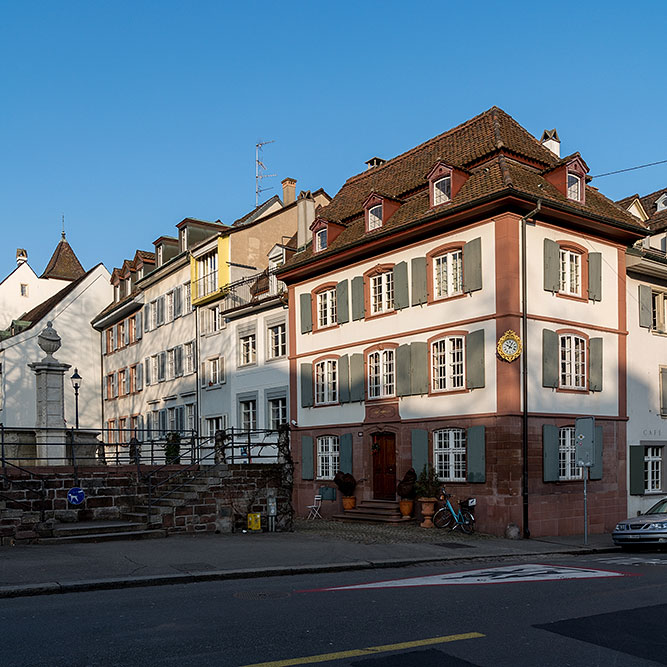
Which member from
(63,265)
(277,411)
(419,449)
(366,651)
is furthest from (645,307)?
(63,265)

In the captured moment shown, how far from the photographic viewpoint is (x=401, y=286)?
2541 centimetres

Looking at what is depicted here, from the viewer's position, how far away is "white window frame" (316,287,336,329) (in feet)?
93.9

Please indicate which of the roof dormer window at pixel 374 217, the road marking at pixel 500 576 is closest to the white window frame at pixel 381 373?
the roof dormer window at pixel 374 217

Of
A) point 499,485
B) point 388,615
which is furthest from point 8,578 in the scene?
point 499,485

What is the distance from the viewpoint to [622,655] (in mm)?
7328

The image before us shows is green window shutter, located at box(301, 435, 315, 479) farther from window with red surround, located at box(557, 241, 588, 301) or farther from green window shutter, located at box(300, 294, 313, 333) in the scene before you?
window with red surround, located at box(557, 241, 588, 301)

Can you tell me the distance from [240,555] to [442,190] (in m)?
13.4

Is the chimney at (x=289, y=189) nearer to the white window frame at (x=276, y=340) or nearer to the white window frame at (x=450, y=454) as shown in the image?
the white window frame at (x=276, y=340)

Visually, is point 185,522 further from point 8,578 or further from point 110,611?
point 110,611

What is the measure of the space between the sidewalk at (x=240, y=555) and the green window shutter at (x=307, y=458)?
6138mm

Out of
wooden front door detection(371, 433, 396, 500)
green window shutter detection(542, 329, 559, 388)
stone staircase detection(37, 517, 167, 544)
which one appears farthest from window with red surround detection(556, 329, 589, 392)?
stone staircase detection(37, 517, 167, 544)

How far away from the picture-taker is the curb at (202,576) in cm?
1180

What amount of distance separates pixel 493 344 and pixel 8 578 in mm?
13977

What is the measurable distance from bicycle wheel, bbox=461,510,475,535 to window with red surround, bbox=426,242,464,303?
599 centimetres
